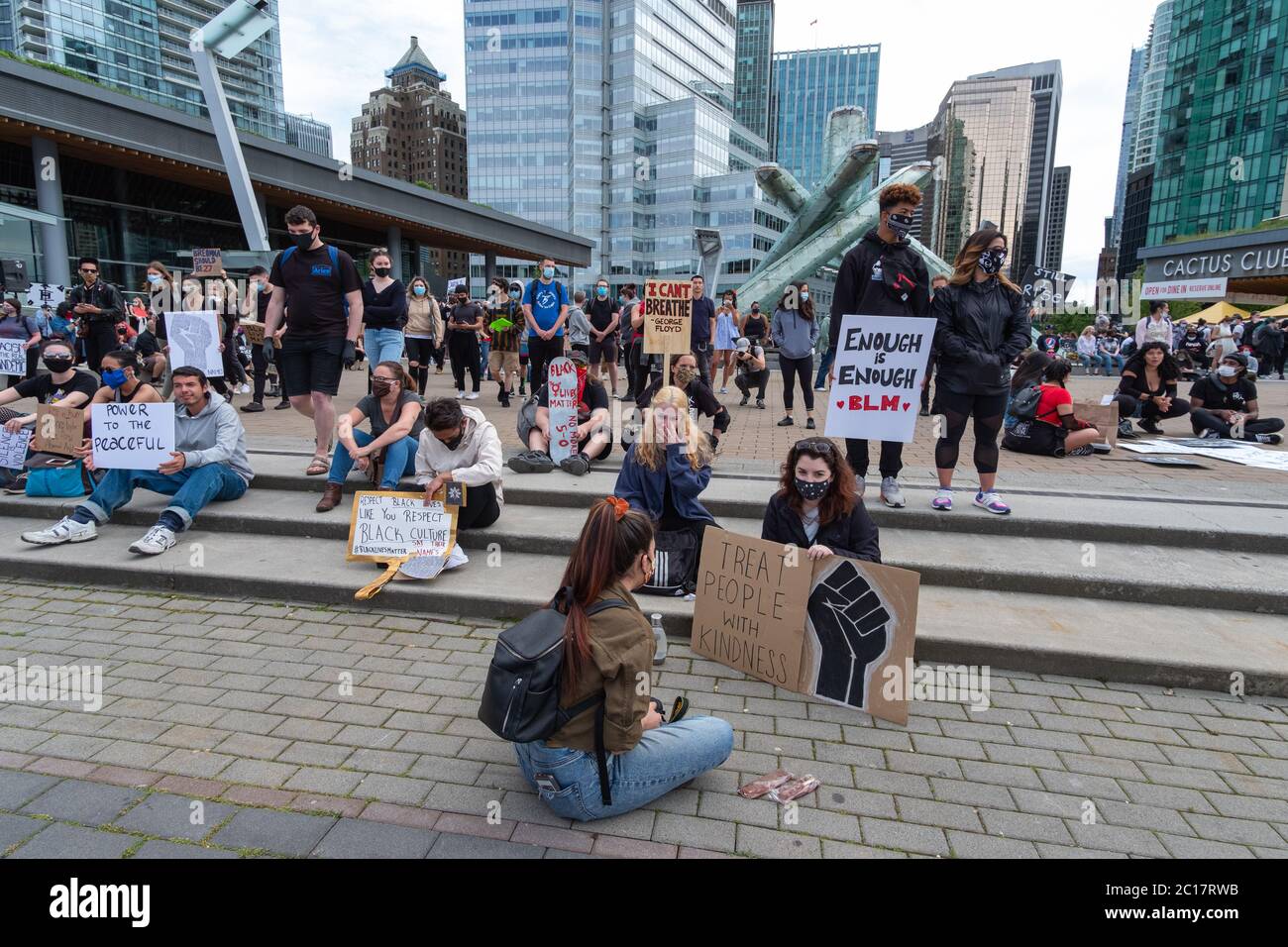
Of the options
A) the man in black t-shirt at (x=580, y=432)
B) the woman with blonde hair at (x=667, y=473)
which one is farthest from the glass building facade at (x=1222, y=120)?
the woman with blonde hair at (x=667, y=473)

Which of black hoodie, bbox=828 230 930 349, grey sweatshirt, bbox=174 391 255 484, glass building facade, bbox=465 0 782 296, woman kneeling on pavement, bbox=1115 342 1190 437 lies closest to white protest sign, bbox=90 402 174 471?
grey sweatshirt, bbox=174 391 255 484

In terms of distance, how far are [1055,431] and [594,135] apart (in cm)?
9584

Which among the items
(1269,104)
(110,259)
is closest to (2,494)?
(110,259)

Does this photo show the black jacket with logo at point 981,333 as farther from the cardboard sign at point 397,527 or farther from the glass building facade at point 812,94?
the glass building facade at point 812,94

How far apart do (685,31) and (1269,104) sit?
233 feet

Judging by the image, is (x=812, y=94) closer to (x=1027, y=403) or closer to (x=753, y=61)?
(x=753, y=61)

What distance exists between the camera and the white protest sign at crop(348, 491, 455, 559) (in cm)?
519

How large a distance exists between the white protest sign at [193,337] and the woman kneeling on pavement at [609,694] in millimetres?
6910

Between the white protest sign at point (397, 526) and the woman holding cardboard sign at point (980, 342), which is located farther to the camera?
the woman holding cardboard sign at point (980, 342)

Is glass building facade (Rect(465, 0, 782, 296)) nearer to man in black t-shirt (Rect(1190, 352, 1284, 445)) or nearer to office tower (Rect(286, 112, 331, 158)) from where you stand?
office tower (Rect(286, 112, 331, 158))

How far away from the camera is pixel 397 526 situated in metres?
5.23

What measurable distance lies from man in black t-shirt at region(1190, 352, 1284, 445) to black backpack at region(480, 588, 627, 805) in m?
10.5

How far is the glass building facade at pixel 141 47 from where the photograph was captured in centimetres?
7825
